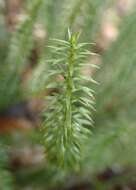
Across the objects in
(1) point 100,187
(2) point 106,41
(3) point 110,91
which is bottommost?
(1) point 100,187

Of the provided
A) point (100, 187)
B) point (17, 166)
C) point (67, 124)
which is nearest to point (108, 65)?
point (100, 187)

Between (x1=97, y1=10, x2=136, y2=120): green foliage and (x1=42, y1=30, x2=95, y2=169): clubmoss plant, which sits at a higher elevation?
(x1=97, y1=10, x2=136, y2=120): green foliage

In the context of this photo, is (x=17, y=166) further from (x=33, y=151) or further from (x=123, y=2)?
(x=123, y=2)

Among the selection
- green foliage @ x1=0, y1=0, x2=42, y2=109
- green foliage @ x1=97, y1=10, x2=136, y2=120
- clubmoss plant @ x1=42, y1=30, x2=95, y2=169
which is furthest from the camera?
green foliage @ x1=97, y1=10, x2=136, y2=120

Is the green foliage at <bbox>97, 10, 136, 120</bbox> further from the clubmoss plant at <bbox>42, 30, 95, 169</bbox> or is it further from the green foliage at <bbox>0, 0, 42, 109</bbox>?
the clubmoss plant at <bbox>42, 30, 95, 169</bbox>

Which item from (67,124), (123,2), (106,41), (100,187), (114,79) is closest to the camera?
(67,124)

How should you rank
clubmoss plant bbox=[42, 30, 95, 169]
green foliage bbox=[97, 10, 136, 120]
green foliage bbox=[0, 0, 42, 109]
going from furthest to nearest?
green foliage bbox=[97, 10, 136, 120] → green foliage bbox=[0, 0, 42, 109] → clubmoss plant bbox=[42, 30, 95, 169]

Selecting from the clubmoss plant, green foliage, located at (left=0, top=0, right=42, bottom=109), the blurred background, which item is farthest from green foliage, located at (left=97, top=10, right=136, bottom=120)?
the clubmoss plant
